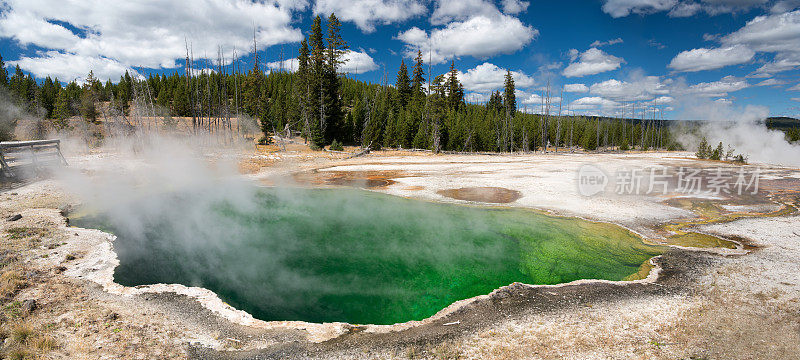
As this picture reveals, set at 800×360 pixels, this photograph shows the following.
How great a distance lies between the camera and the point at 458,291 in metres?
7.24

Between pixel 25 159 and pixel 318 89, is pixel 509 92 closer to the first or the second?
pixel 318 89

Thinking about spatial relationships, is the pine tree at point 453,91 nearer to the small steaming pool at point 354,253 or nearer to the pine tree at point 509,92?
the pine tree at point 509,92

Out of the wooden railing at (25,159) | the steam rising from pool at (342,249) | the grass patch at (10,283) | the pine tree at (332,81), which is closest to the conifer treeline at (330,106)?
the pine tree at (332,81)

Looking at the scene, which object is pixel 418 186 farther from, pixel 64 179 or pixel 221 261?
pixel 64 179

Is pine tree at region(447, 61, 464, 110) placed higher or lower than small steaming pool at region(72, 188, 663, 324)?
higher

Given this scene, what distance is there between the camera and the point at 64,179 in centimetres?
1631

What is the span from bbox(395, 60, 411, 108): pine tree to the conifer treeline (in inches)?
6.6

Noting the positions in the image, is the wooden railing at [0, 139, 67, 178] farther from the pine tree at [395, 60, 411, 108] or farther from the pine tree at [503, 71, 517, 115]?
the pine tree at [503, 71, 517, 115]

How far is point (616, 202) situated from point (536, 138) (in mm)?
50106

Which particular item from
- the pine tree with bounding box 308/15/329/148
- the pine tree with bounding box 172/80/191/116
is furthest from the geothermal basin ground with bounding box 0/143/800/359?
the pine tree with bounding box 172/80/191/116

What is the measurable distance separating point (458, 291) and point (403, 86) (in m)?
52.6

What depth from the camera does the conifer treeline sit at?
123ft

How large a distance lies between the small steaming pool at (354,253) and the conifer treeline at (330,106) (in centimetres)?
2359

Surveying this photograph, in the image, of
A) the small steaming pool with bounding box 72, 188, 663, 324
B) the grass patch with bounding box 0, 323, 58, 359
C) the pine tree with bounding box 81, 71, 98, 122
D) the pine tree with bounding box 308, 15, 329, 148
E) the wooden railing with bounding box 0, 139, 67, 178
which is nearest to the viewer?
the grass patch with bounding box 0, 323, 58, 359
